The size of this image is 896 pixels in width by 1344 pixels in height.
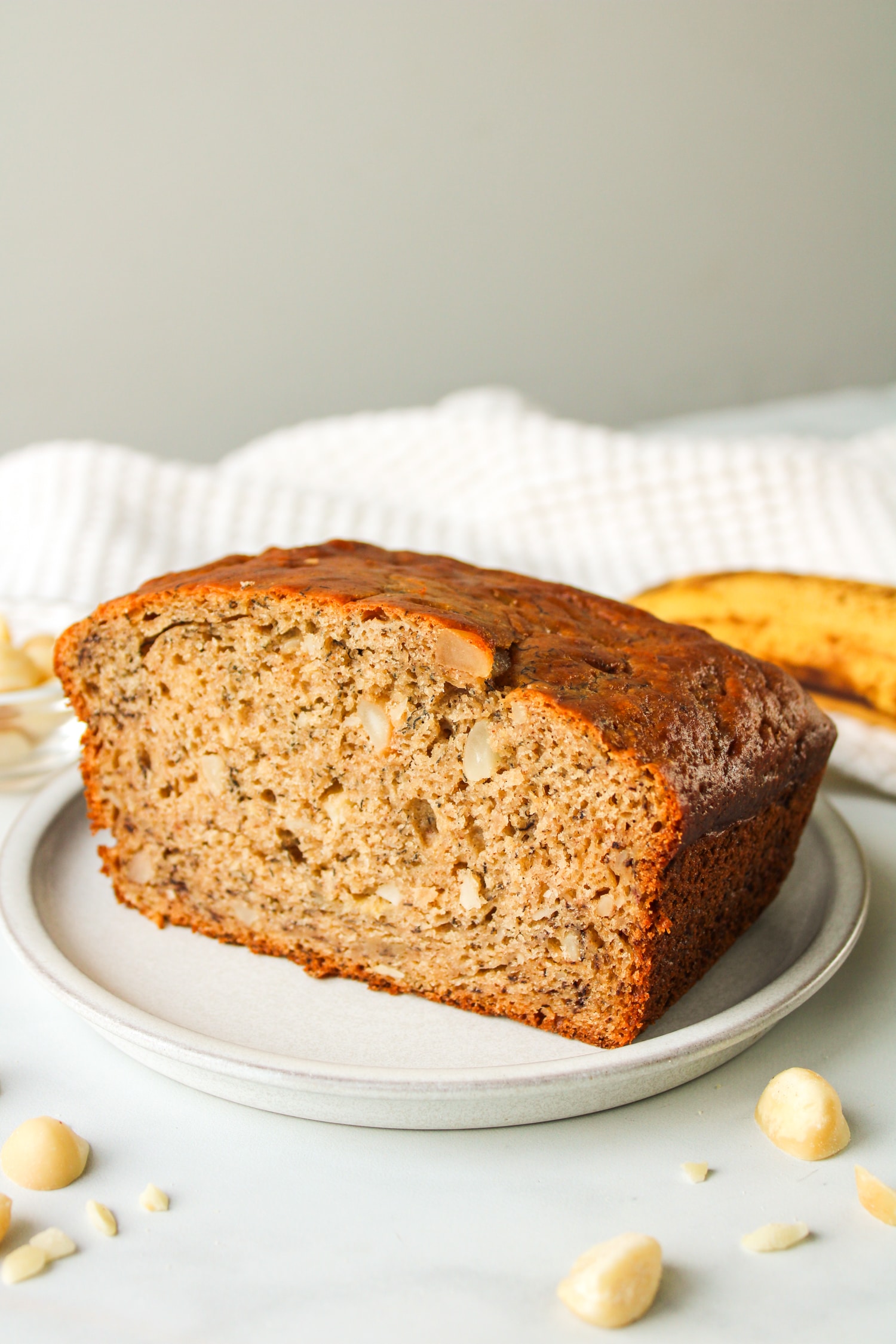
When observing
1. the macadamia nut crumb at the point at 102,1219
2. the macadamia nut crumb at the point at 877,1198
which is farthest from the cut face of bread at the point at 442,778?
the macadamia nut crumb at the point at 102,1219

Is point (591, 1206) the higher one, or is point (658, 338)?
point (591, 1206)

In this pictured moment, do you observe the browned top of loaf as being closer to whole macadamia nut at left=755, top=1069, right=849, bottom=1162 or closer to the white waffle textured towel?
whole macadamia nut at left=755, top=1069, right=849, bottom=1162

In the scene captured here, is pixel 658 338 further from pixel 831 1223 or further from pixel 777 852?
pixel 831 1223

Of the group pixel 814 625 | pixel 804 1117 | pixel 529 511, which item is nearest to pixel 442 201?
pixel 529 511

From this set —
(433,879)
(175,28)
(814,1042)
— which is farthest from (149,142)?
(814,1042)

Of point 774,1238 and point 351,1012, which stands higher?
point 774,1238

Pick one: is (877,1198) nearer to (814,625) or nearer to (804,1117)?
(804,1117)

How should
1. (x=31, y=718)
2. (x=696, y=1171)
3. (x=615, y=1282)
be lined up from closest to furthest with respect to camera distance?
(x=615, y=1282)
(x=696, y=1171)
(x=31, y=718)
